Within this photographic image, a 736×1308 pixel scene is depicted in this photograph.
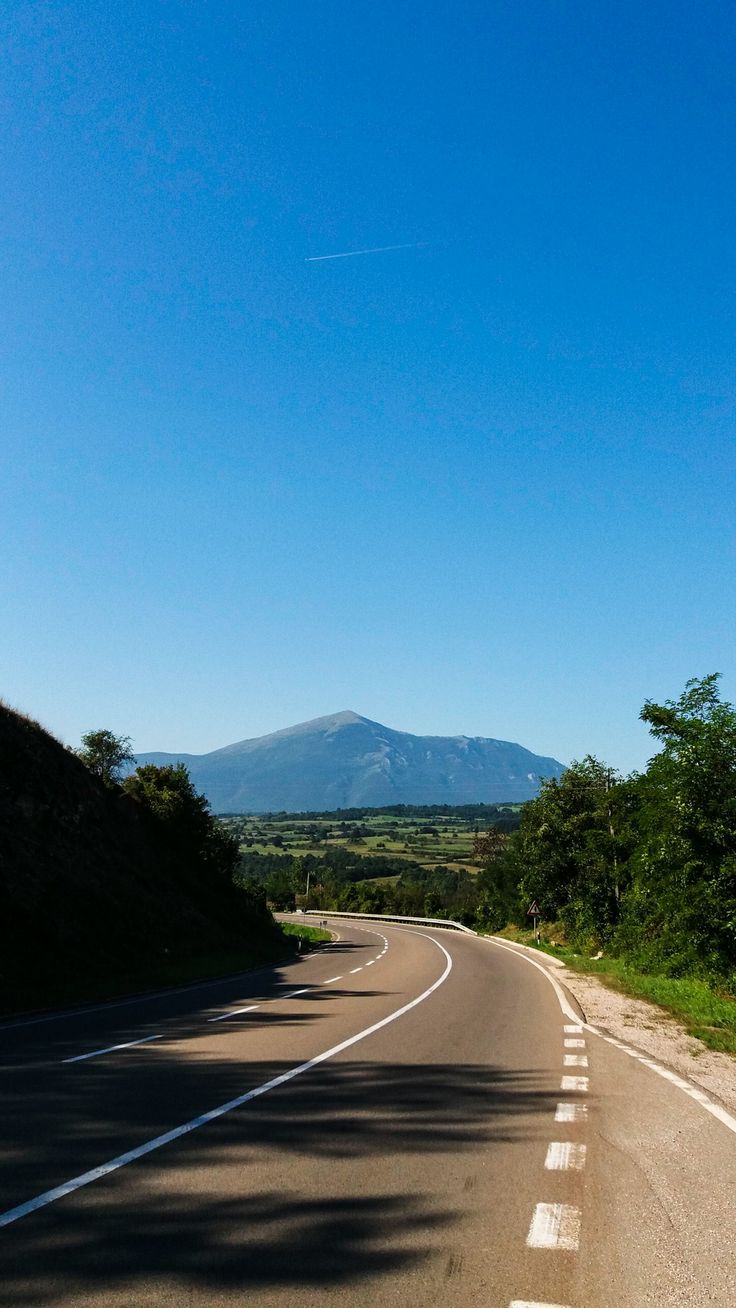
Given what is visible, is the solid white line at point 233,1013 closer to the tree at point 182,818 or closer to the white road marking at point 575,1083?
the white road marking at point 575,1083

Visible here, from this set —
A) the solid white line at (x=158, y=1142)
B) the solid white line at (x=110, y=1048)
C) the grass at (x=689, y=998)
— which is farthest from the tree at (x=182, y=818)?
the solid white line at (x=158, y=1142)

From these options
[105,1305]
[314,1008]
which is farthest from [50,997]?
[105,1305]

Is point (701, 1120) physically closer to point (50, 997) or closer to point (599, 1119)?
point (599, 1119)

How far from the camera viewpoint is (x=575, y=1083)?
1031cm

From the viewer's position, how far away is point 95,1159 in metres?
6.51

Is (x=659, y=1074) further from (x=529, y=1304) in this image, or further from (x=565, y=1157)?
(x=529, y=1304)

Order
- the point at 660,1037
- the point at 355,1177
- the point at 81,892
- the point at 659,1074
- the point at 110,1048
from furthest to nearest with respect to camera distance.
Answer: the point at 81,892 → the point at 660,1037 → the point at 110,1048 → the point at 659,1074 → the point at 355,1177

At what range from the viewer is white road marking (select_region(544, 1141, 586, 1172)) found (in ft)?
22.2

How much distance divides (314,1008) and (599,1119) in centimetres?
980

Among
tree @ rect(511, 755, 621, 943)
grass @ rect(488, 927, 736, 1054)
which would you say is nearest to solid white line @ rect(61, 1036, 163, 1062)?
grass @ rect(488, 927, 736, 1054)

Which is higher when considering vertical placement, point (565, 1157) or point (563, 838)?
point (563, 838)

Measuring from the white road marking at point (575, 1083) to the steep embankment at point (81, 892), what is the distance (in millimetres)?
11131

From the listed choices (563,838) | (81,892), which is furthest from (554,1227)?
(563,838)

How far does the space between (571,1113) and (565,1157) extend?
1792 mm
